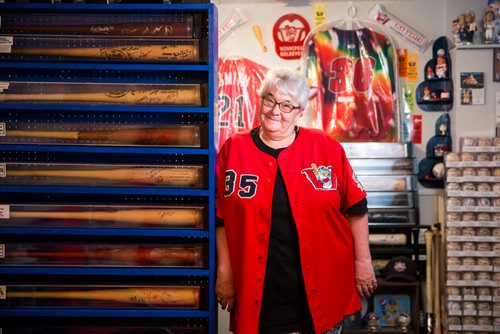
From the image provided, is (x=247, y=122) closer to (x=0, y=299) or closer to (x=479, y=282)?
(x=479, y=282)

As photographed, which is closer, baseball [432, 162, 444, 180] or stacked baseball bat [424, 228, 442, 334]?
stacked baseball bat [424, 228, 442, 334]

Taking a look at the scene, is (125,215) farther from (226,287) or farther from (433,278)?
(433,278)

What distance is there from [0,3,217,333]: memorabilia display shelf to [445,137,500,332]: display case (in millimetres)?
2725

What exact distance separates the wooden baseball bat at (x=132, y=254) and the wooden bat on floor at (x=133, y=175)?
0.28 meters

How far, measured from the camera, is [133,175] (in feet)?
9.09

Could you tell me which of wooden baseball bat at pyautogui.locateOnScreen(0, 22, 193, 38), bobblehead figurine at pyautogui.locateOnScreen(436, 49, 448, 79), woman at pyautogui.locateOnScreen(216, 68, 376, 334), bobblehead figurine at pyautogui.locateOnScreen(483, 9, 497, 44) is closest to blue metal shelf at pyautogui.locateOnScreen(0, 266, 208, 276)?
woman at pyautogui.locateOnScreen(216, 68, 376, 334)

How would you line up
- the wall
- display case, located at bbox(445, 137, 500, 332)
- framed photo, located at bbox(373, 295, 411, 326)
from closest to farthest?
display case, located at bbox(445, 137, 500, 332)
the wall
framed photo, located at bbox(373, 295, 411, 326)

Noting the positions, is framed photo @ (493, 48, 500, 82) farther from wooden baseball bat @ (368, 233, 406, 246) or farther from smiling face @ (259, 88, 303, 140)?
smiling face @ (259, 88, 303, 140)

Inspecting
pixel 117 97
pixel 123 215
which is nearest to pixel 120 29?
pixel 117 97

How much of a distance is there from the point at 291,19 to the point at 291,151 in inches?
123

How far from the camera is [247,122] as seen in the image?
18.1 ft

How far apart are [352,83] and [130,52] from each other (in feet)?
9.64

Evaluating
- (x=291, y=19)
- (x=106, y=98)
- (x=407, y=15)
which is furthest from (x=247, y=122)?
(x=106, y=98)

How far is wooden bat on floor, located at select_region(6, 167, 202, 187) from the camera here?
2758 mm
